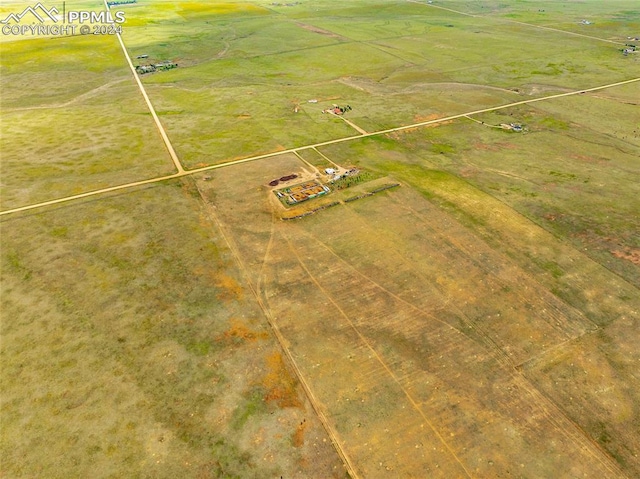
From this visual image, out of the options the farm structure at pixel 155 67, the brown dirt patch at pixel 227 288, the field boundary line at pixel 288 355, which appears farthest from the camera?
the farm structure at pixel 155 67

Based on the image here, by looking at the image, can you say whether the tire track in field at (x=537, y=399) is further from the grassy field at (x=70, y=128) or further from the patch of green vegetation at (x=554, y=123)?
the patch of green vegetation at (x=554, y=123)

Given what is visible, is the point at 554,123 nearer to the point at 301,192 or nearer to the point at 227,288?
the point at 301,192

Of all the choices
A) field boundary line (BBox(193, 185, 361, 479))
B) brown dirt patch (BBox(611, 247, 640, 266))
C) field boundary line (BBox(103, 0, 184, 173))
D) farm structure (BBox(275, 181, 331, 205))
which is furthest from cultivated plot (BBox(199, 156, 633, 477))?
field boundary line (BBox(103, 0, 184, 173))

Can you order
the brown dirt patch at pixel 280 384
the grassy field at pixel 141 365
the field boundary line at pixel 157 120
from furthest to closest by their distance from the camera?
1. the field boundary line at pixel 157 120
2. the brown dirt patch at pixel 280 384
3. the grassy field at pixel 141 365

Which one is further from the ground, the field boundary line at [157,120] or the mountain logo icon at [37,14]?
the mountain logo icon at [37,14]

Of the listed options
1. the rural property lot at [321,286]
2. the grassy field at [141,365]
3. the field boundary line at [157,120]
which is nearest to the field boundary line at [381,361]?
the rural property lot at [321,286]

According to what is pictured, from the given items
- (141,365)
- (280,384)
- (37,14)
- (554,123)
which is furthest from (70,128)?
(37,14)
